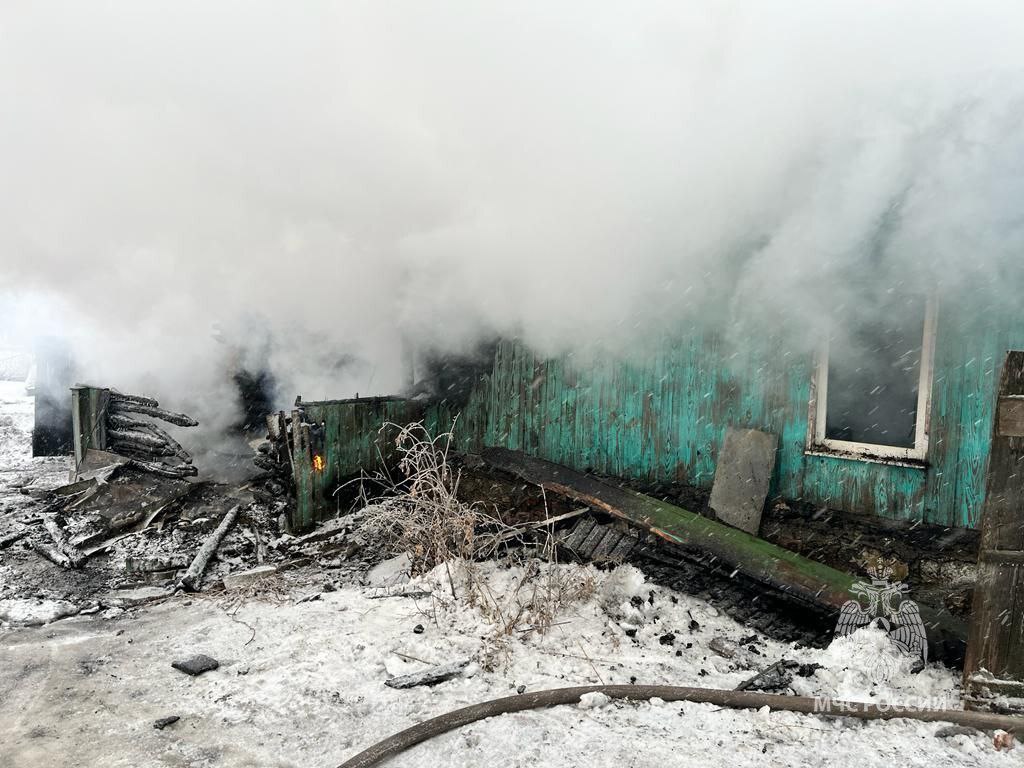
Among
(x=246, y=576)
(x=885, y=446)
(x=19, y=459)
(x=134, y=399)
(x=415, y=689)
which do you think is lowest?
(x=19, y=459)

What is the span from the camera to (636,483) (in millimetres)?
6930

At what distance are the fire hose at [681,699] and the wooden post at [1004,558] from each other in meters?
0.25

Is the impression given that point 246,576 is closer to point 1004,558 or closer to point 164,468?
point 164,468

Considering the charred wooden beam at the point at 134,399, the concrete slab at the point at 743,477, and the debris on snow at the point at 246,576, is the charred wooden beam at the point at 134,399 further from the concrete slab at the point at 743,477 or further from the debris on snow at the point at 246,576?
the concrete slab at the point at 743,477

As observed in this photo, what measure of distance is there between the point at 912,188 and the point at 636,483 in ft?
12.1

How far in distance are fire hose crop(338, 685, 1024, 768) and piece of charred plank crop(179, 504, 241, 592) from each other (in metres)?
3.39

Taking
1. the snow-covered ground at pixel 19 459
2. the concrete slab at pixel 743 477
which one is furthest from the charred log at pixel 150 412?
the concrete slab at pixel 743 477

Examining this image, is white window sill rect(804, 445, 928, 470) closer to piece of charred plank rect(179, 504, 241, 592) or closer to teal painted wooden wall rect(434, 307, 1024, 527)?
teal painted wooden wall rect(434, 307, 1024, 527)

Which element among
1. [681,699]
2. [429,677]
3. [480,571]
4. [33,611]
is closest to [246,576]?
[33,611]

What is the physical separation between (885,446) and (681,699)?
3.25m

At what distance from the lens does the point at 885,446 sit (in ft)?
18.7

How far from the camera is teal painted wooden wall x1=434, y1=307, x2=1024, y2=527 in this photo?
17.5ft

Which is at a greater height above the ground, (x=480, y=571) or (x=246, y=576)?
(x=480, y=571)

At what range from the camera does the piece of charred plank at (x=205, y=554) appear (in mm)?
5863
